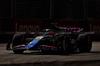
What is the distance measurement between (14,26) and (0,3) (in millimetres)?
2357

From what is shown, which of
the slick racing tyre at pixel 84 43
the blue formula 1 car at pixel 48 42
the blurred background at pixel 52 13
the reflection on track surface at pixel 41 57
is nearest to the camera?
the reflection on track surface at pixel 41 57

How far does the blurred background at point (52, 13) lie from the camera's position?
68.0 feet

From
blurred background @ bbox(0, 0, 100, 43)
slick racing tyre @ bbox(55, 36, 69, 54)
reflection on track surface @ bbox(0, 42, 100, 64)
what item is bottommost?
reflection on track surface @ bbox(0, 42, 100, 64)

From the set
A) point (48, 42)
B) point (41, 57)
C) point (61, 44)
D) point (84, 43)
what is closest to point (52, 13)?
point (84, 43)

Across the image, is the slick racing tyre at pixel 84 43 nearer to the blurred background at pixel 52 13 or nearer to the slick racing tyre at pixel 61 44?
the slick racing tyre at pixel 61 44

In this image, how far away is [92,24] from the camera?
21.8m

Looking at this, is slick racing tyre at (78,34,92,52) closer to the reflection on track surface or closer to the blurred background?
the reflection on track surface

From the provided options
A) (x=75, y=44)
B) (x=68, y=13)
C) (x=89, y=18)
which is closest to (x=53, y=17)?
(x=68, y=13)

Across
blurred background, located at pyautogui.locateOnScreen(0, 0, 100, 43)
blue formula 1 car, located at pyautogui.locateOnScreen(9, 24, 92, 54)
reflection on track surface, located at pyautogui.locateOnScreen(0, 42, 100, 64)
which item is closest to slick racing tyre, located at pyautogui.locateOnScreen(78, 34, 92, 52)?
blue formula 1 car, located at pyautogui.locateOnScreen(9, 24, 92, 54)

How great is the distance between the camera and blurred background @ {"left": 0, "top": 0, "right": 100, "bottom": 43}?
20.7m

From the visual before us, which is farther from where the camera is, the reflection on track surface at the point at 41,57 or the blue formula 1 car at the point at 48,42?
the blue formula 1 car at the point at 48,42

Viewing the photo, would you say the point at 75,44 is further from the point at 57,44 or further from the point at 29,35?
the point at 29,35

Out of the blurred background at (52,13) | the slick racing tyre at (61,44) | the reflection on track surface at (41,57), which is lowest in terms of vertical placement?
the reflection on track surface at (41,57)

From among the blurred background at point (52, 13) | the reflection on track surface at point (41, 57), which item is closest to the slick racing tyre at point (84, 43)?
the reflection on track surface at point (41, 57)
